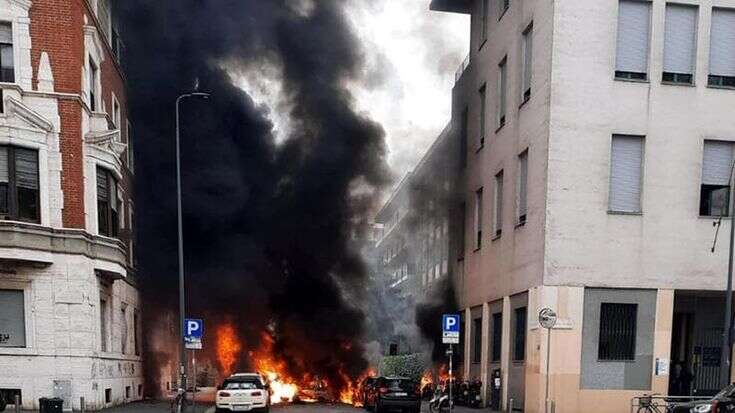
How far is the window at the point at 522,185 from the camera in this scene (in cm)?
1889

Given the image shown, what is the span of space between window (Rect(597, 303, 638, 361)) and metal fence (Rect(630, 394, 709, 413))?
4.15ft

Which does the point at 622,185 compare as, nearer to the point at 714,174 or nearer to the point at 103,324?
the point at 714,174

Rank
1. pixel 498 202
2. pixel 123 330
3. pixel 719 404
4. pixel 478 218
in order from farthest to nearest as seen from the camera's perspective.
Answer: pixel 478 218 < pixel 498 202 < pixel 123 330 < pixel 719 404

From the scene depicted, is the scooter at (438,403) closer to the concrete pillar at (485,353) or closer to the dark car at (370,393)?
the dark car at (370,393)

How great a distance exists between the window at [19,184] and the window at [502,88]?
1589 cm

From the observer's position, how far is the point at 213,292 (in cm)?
2878

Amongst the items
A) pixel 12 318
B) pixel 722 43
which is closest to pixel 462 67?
pixel 722 43

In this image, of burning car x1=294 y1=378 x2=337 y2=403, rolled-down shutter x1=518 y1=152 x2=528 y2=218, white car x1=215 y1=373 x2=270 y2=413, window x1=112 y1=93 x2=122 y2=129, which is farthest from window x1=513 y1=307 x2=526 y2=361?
window x1=112 y1=93 x2=122 y2=129

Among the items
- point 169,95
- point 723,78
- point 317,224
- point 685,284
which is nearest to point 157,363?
point 317,224

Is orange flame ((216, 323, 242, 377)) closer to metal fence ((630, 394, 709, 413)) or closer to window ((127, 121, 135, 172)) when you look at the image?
window ((127, 121, 135, 172))

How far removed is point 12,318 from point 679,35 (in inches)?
855

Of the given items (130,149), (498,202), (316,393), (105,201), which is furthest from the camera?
(316,393)

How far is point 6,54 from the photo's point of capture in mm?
16062

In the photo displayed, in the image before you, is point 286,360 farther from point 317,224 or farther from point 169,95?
point 169,95
